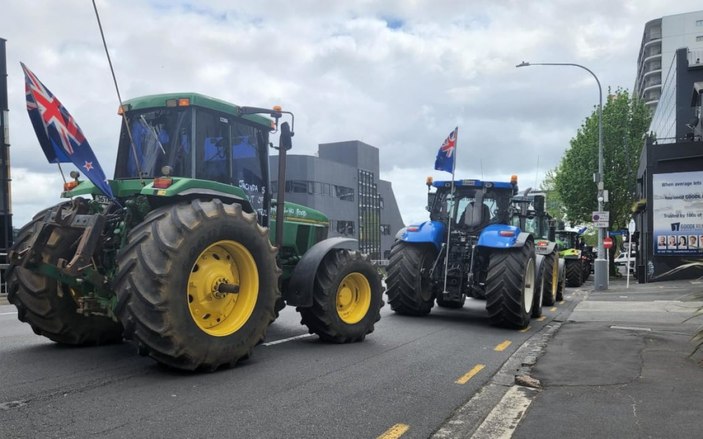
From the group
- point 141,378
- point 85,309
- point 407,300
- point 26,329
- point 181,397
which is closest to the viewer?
point 181,397

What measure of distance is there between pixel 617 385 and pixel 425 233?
550 centimetres

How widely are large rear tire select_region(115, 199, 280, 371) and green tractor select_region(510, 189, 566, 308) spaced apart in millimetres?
7573

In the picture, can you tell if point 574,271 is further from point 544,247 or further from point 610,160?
point 610,160

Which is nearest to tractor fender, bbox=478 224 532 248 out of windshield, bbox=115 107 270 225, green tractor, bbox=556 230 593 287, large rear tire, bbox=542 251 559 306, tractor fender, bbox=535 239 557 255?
large rear tire, bbox=542 251 559 306

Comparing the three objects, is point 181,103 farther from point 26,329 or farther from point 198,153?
point 26,329

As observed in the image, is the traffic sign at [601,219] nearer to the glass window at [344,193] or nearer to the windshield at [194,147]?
the windshield at [194,147]

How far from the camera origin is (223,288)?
5.62 m

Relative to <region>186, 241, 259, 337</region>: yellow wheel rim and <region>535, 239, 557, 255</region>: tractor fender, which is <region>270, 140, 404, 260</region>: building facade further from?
<region>186, 241, 259, 337</region>: yellow wheel rim

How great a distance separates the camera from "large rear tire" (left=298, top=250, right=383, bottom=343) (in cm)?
713

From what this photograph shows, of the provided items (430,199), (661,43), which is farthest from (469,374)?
A: (661,43)

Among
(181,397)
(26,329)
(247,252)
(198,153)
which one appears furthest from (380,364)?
(26,329)

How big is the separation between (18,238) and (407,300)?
21.1 ft

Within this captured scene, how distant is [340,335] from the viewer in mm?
7332

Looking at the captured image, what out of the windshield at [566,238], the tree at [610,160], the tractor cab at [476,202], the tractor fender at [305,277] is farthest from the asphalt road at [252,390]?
the tree at [610,160]
